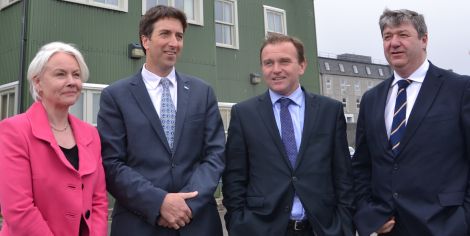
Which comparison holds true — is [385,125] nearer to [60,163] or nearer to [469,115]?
[469,115]

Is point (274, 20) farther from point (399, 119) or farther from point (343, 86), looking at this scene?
point (343, 86)

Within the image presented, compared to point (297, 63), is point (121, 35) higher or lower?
higher

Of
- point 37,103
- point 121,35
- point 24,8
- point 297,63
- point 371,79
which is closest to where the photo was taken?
point 37,103

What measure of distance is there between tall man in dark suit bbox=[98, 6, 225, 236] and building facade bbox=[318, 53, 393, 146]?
67.3 metres

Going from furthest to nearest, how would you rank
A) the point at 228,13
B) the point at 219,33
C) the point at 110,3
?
the point at 228,13 → the point at 219,33 → the point at 110,3

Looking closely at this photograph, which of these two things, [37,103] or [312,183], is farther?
[312,183]

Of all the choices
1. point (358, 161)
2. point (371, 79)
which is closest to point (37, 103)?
point (358, 161)

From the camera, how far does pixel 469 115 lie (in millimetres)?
3148

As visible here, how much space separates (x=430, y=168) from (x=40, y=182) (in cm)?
252

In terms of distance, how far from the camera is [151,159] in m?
3.33

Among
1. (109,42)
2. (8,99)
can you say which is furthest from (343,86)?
(8,99)

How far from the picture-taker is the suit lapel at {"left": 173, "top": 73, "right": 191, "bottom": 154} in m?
3.44

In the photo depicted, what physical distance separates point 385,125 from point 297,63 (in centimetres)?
81

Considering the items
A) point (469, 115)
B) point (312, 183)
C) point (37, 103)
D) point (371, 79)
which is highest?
point (371, 79)
